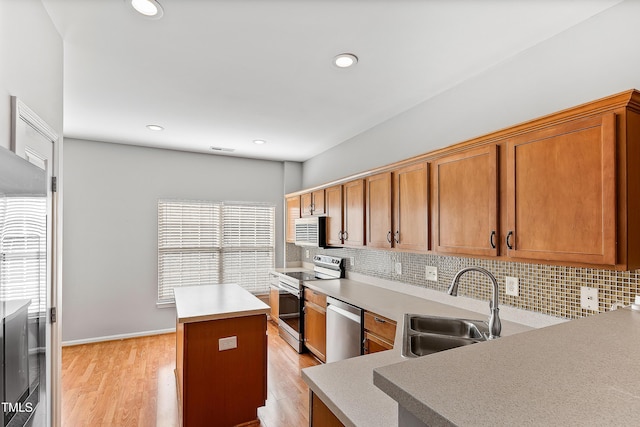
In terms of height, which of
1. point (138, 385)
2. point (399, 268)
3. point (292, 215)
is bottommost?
point (138, 385)

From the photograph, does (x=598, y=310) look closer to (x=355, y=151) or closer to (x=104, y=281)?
(x=355, y=151)

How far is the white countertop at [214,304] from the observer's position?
2379 mm

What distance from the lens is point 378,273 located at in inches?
139

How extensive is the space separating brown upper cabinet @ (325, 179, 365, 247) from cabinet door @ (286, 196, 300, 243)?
3.14 feet

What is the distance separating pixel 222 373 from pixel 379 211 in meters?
1.89

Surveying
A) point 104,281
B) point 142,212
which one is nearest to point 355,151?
point 142,212

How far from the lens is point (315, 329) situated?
358cm

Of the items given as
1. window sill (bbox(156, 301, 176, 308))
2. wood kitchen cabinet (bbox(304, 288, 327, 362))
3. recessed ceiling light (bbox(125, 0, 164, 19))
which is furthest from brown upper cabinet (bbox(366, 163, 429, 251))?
Answer: window sill (bbox(156, 301, 176, 308))

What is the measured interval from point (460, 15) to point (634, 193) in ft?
3.93

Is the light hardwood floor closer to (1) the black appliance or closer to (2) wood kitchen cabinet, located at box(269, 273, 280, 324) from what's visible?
(1) the black appliance

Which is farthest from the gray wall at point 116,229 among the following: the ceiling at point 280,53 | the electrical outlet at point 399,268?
the electrical outlet at point 399,268

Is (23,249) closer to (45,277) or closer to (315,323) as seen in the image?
(45,277)

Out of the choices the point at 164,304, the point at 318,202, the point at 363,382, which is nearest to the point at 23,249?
the point at 363,382

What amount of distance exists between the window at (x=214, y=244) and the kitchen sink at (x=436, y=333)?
3520 millimetres
